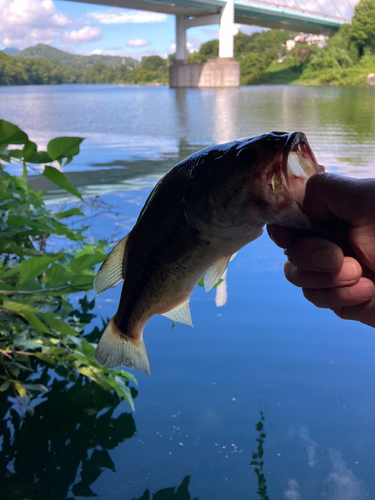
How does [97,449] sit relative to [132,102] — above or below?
below

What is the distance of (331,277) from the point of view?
71 cm

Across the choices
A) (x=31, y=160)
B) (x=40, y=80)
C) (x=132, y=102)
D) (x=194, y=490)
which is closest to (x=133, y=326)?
(x=31, y=160)

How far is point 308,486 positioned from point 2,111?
7.77m

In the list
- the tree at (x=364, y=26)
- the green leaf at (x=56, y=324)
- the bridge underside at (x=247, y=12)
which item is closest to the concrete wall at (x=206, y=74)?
the bridge underside at (x=247, y=12)

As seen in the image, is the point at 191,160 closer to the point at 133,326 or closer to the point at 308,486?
the point at 133,326

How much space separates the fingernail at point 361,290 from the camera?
28.9 inches

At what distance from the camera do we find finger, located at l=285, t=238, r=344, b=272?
65 centimetres

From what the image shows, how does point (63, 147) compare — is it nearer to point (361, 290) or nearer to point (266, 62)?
point (361, 290)

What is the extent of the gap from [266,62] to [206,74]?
5453 mm

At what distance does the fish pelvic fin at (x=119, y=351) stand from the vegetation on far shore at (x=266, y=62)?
377cm

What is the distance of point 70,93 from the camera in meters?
12.1


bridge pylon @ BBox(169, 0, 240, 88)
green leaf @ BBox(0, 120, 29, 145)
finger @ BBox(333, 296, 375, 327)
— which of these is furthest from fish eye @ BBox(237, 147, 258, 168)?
bridge pylon @ BBox(169, 0, 240, 88)

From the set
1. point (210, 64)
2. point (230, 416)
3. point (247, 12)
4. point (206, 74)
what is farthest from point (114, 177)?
point (206, 74)

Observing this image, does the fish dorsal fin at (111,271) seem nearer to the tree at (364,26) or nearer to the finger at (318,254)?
the finger at (318,254)
